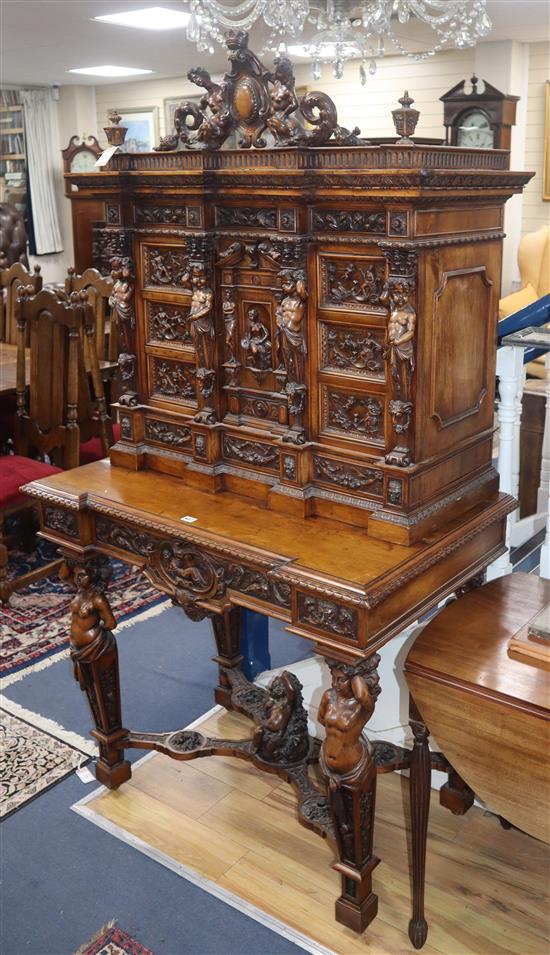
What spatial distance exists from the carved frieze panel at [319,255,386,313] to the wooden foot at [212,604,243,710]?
120cm

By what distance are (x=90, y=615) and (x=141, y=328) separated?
71 cm

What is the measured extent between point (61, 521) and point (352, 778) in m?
0.94

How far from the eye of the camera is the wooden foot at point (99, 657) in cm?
221

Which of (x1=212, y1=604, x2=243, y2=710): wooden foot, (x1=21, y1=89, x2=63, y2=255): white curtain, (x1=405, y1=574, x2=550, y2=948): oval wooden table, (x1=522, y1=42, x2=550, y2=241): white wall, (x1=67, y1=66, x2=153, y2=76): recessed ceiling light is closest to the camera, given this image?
(x1=405, y1=574, x2=550, y2=948): oval wooden table

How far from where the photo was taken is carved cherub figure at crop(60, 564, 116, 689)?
2.21 metres

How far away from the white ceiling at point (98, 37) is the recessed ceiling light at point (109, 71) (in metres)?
0.18

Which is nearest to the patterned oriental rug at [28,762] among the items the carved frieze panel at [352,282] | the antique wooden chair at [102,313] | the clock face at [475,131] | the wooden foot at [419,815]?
the wooden foot at [419,815]

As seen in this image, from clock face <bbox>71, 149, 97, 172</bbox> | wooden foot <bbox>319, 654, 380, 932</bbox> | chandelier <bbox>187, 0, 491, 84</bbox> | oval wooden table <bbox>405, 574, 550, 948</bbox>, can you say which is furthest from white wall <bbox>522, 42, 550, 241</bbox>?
wooden foot <bbox>319, 654, 380, 932</bbox>

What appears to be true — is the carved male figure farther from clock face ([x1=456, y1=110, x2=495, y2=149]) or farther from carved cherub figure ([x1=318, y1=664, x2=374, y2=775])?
clock face ([x1=456, y1=110, x2=495, y2=149])

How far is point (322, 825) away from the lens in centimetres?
203

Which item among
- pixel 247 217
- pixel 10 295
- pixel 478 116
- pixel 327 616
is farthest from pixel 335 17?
pixel 327 616

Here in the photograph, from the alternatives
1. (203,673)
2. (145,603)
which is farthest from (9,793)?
(145,603)

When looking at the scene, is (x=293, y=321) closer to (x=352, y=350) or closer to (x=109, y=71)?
(x=352, y=350)

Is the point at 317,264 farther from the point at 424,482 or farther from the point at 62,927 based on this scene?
the point at 62,927
